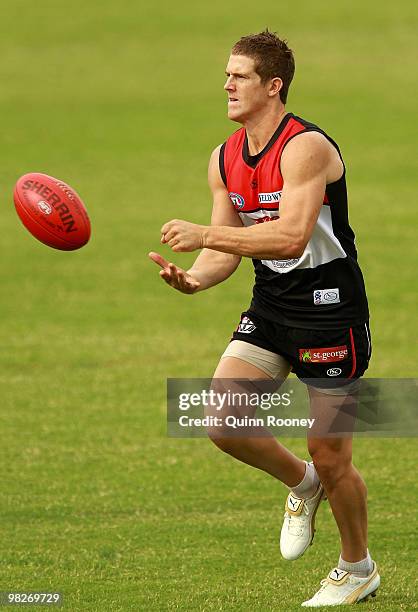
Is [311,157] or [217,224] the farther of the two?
[217,224]

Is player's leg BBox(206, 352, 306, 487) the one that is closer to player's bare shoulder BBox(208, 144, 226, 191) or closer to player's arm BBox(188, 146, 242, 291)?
player's arm BBox(188, 146, 242, 291)

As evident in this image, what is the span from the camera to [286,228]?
6.70 metres

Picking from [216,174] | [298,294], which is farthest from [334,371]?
[216,174]

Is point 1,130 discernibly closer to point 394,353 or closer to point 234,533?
point 394,353

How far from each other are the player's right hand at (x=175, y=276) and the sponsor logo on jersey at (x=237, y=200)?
45 centimetres

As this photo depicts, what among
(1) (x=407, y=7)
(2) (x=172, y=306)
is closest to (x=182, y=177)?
(2) (x=172, y=306)

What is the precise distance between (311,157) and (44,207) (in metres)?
1.70

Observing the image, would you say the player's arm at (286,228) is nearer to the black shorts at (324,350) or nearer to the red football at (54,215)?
the black shorts at (324,350)

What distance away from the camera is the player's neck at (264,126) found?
711 centimetres

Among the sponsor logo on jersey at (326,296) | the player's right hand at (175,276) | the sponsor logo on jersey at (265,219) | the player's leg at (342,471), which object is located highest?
the sponsor logo on jersey at (265,219)

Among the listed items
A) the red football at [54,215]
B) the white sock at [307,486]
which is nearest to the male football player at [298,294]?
the white sock at [307,486]

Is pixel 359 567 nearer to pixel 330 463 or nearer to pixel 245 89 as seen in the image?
pixel 330 463

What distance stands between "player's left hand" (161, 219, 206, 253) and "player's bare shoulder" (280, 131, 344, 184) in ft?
1.95

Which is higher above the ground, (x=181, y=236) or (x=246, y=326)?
(x=181, y=236)
